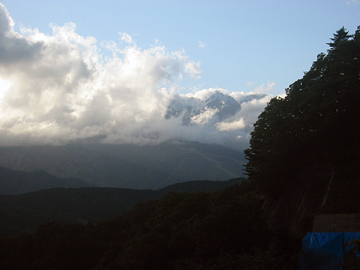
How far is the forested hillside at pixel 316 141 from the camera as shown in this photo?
1182 inches

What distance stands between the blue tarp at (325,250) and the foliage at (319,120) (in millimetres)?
12912

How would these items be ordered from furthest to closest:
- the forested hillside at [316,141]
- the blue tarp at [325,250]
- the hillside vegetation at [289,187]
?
1. the forested hillside at [316,141]
2. the hillside vegetation at [289,187]
3. the blue tarp at [325,250]

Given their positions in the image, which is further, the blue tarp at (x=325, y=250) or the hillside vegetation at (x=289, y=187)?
the hillside vegetation at (x=289, y=187)

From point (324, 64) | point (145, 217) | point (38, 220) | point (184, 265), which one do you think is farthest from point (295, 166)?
point (38, 220)

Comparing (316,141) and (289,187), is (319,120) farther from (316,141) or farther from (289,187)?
(289,187)

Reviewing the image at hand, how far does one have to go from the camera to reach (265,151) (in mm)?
42656

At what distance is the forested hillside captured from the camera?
30031 mm

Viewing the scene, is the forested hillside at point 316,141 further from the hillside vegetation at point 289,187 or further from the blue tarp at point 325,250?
the blue tarp at point 325,250

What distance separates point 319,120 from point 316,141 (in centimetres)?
268

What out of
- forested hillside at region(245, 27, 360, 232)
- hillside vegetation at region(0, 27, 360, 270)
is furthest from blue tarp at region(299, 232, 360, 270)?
forested hillside at region(245, 27, 360, 232)

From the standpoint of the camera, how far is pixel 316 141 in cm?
3388

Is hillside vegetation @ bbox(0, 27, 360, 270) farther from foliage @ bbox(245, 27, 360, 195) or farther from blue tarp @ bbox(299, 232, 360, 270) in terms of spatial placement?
blue tarp @ bbox(299, 232, 360, 270)

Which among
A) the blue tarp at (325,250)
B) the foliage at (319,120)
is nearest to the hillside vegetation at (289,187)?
the foliage at (319,120)

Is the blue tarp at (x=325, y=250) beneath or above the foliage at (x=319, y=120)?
beneath
